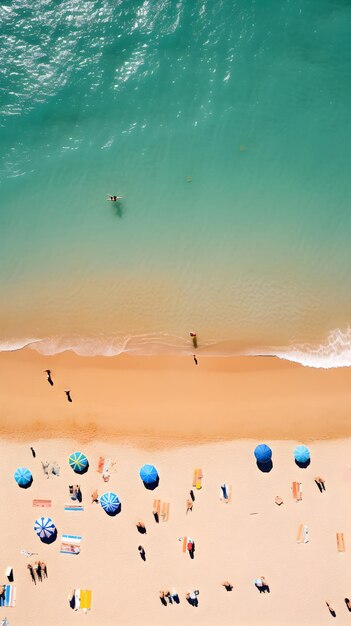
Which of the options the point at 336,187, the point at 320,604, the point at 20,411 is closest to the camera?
the point at 320,604

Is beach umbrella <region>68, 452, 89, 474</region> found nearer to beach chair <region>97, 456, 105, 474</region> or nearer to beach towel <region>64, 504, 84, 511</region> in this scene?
beach chair <region>97, 456, 105, 474</region>

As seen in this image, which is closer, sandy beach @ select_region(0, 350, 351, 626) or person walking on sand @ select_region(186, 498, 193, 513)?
sandy beach @ select_region(0, 350, 351, 626)

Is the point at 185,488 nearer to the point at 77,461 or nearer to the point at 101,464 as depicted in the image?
the point at 101,464

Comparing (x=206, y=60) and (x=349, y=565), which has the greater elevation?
(x=206, y=60)

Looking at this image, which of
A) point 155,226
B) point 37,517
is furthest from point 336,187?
point 37,517

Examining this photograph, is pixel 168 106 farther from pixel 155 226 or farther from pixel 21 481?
pixel 21 481

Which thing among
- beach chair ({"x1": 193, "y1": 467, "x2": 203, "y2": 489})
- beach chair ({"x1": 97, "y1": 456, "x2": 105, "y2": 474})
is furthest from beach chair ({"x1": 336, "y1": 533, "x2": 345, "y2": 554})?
beach chair ({"x1": 97, "y1": 456, "x2": 105, "y2": 474})

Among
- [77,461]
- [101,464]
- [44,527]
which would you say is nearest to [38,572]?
[44,527]
